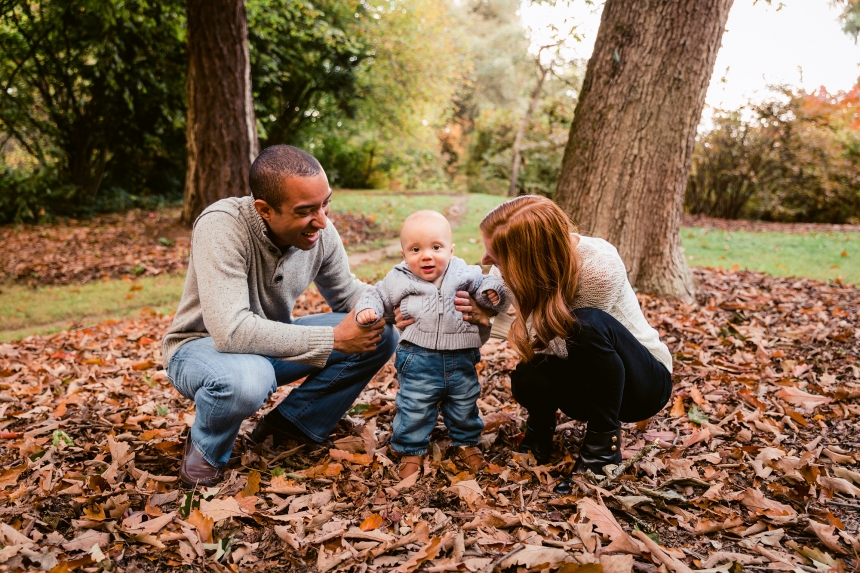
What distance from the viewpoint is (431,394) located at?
9.02ft

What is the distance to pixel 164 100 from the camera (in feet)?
46.7

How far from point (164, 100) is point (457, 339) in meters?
14.2

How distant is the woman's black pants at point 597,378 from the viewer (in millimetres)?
2449

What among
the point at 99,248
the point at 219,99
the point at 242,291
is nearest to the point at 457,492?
the point at 242,291

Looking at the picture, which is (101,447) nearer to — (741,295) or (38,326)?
(38,326)

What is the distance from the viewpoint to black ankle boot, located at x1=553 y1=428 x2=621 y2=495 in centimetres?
258

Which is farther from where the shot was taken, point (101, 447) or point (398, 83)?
point (398, 83)

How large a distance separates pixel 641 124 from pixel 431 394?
3.44 metres

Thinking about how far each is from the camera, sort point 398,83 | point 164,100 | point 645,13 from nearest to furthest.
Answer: point 645,13
point 164,100
point 398,83

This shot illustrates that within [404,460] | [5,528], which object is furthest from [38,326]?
[404,460]

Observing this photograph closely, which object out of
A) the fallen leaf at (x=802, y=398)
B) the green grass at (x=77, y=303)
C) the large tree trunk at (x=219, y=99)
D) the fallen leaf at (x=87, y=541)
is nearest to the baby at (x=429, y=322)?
the fallen leaf at (x=87, y=541)

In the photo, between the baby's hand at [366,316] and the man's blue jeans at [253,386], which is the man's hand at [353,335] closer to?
the baby's hand at [366,316]

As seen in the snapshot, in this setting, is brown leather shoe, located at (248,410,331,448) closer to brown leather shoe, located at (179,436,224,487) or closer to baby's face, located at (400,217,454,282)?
brown leather shoe, located at (179,436,224,487)

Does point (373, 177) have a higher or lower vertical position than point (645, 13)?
lower
